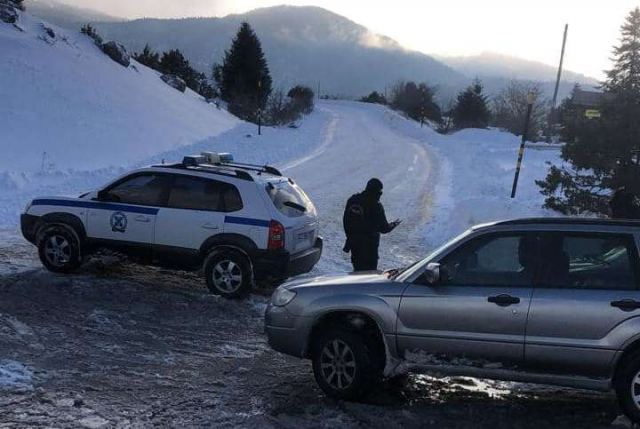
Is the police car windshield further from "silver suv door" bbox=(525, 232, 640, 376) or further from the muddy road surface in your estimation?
"silver suv door" bbox=(525, 232, 640, 376)

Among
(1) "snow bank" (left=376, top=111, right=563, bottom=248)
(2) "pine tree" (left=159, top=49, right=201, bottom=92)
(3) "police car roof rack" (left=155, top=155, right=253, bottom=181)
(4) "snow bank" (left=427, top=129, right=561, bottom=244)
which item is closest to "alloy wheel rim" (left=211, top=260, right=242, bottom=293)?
(3) "police car roof rack" (left=155, top=155, right=253, bottom=181)

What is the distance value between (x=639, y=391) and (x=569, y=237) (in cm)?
122

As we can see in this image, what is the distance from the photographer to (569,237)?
5.16 m

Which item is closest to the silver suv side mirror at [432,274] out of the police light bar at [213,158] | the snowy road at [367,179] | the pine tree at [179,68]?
the police light bar at [213,158]

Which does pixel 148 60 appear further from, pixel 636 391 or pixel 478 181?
pixel 636 391

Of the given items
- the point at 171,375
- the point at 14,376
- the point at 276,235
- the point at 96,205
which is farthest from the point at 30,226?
the point at 171,375

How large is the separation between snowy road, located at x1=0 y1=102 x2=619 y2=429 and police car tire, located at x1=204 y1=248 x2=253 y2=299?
17 cm

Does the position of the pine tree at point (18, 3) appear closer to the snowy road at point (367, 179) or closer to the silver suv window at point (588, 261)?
the snowy road at point (367, 179)

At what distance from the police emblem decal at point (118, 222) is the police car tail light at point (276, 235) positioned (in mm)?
2020

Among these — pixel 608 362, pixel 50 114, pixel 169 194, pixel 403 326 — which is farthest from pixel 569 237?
pixel 50 114

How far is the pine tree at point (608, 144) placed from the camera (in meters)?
12.3

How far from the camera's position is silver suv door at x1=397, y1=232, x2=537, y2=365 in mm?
5008

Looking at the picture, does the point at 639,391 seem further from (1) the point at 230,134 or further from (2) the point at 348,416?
(1) the point at 230,134

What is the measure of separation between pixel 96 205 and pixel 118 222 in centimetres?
42
